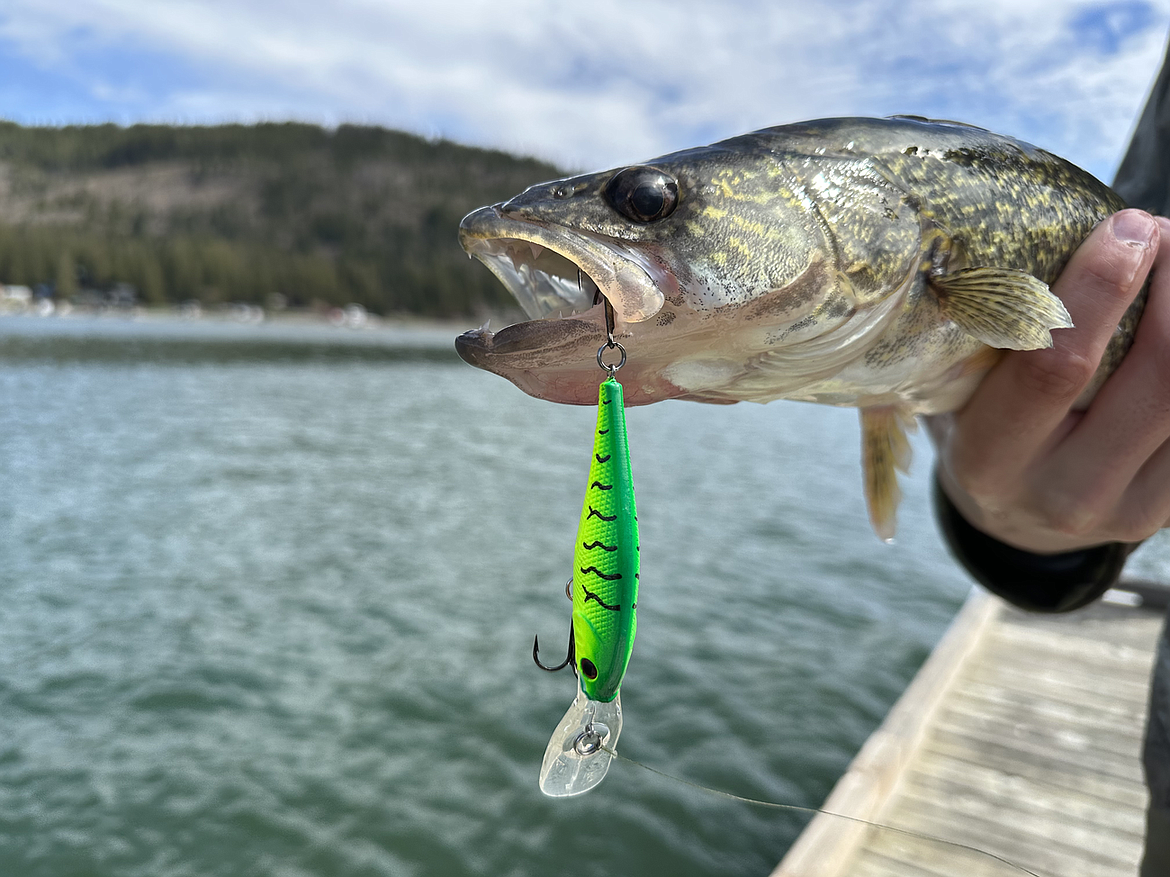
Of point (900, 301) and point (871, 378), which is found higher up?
point (900, 301)

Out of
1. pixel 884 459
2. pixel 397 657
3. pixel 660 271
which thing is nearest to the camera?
pixel 660 271

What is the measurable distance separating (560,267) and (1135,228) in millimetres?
1463

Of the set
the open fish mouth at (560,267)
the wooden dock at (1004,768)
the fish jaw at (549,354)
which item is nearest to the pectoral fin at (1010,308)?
the open fish mouth at (560,267)

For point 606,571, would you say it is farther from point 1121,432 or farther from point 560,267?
point 1121,432

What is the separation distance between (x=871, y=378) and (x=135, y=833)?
8084 mm

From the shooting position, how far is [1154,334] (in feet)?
7.06

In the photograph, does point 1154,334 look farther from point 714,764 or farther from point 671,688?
point 671,688

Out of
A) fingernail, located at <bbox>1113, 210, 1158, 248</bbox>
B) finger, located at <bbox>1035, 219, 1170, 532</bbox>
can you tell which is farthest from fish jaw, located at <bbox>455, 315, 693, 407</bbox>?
finger, located at <bbox>1035, 219, 1170, 532</bbox>

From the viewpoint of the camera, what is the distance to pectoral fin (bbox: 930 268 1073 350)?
1.75 m

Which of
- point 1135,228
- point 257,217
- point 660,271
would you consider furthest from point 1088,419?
point 257,217

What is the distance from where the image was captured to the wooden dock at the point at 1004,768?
17.3ft

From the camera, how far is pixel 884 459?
2.43 meters

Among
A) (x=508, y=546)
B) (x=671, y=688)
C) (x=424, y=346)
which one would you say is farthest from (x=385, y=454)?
(x=424, y=346)

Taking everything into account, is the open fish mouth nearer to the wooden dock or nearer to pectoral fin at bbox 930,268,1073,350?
pectoral fin at bbox 930,268,1073,350
